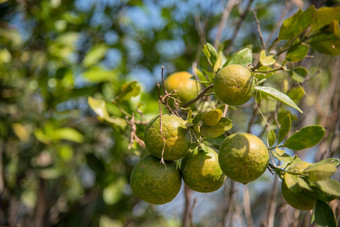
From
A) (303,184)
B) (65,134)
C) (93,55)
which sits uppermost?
(303,184)

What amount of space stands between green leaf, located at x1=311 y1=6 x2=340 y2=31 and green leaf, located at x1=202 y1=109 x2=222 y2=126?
253mm

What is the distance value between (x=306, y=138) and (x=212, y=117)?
22cm

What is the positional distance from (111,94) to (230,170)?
33.7 inches

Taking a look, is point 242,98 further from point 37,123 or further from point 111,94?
point 37,123

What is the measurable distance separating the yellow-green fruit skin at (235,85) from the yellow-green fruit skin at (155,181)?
0.71 feet

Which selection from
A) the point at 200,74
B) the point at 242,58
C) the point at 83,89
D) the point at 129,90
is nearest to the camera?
the point at 242,58

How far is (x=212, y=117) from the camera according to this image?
695mm

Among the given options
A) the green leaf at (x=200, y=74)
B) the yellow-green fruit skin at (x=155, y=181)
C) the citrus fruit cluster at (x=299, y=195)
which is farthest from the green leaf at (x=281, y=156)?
the green leaf at (x=200, y=74)

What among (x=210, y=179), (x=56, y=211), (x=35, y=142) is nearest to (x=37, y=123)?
(x=35, y=142)

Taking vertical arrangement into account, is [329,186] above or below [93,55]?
above

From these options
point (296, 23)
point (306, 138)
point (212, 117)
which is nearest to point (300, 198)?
point (306, 138)

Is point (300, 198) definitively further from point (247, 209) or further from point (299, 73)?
point (247, 209)

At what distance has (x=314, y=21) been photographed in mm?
628

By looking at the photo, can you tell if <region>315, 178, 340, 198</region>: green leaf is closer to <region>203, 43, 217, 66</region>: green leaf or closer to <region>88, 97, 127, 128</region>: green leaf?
<region>203, 43, 217, 66</region>: green leaf
